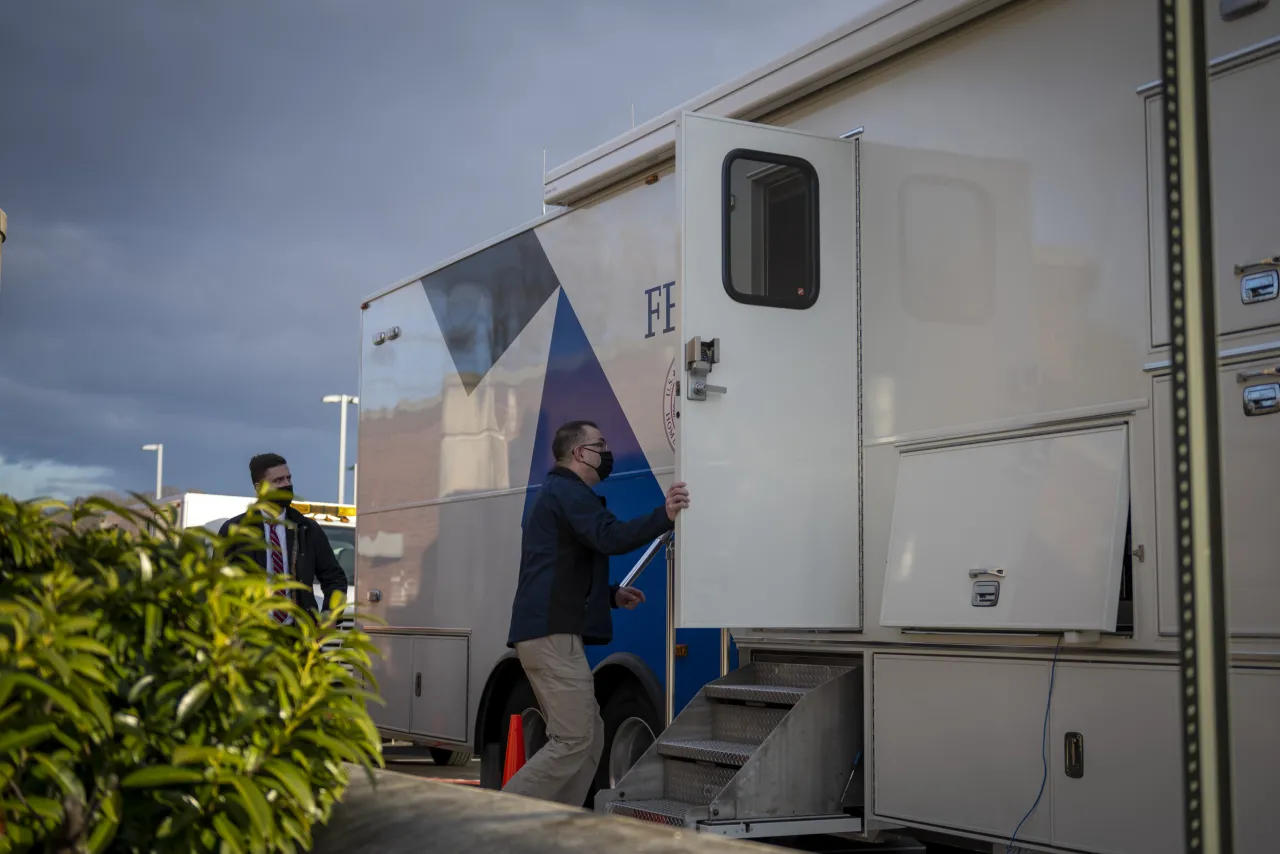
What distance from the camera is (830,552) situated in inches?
209

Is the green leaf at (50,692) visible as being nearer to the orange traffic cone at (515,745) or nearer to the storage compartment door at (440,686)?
the orange traffic cone at (515,745)

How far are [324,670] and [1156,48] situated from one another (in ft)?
10.8

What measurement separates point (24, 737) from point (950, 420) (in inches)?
144

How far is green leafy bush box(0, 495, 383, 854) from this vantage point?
1.81 m

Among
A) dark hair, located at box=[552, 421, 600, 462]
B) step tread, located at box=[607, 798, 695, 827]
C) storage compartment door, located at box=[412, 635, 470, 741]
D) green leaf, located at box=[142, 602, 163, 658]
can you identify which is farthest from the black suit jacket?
green leaf, located at box=[142, 602, 163, 658]

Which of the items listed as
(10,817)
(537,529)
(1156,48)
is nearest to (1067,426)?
(1156,48)

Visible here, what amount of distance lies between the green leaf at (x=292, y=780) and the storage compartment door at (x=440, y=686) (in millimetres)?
5889

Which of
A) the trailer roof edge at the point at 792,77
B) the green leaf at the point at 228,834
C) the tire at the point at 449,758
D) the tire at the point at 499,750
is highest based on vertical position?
the trailer roof edge at the point at 792,77

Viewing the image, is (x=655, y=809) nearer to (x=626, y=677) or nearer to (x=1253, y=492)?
(x=626, y=677)

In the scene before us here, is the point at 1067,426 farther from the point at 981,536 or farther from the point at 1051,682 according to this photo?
the point at 1051,682

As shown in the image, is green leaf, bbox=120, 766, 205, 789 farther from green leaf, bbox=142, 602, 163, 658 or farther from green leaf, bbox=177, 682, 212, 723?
green leaf, bbox=142, 602, 163, 658

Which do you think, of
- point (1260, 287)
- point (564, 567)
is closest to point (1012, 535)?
point (1260, 287)

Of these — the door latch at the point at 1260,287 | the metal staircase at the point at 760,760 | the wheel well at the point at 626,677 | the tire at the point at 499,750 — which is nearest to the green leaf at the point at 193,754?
the door latch at the point at 1260,287

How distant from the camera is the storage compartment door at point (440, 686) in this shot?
25.7 ft
